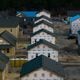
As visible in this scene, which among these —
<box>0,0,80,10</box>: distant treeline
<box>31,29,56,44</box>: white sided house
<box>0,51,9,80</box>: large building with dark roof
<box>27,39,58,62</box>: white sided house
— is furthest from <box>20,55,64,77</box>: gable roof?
<box>0,0,80,10</box>: distant treeline

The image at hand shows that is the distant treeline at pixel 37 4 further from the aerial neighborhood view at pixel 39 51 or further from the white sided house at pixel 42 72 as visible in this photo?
the white sided house at pixel 42 72

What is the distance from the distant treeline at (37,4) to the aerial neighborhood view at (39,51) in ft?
32.1

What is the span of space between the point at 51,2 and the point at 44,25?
22.3 metres

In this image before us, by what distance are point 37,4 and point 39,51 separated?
33.6m

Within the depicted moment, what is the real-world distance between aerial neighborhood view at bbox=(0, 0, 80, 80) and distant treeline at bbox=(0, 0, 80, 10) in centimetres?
978

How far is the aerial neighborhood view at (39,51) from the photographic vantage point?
75.8ft

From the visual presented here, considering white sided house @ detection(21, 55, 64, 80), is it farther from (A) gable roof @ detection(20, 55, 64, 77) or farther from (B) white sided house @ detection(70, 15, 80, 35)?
(B) white sided house @ detection(70, 15, 80, 35)

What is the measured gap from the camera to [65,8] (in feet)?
205

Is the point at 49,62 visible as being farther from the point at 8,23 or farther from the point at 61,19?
the point at 61,19

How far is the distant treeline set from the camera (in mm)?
62562

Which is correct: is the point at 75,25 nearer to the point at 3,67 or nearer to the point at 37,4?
the point at 37,4

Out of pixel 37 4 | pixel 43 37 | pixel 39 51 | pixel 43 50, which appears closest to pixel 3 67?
pixel 39 51

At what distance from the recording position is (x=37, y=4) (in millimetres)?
63531

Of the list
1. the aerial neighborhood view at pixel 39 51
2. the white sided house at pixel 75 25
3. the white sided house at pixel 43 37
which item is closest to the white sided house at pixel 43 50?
the aerial neighborhood view at pixel 39 51
